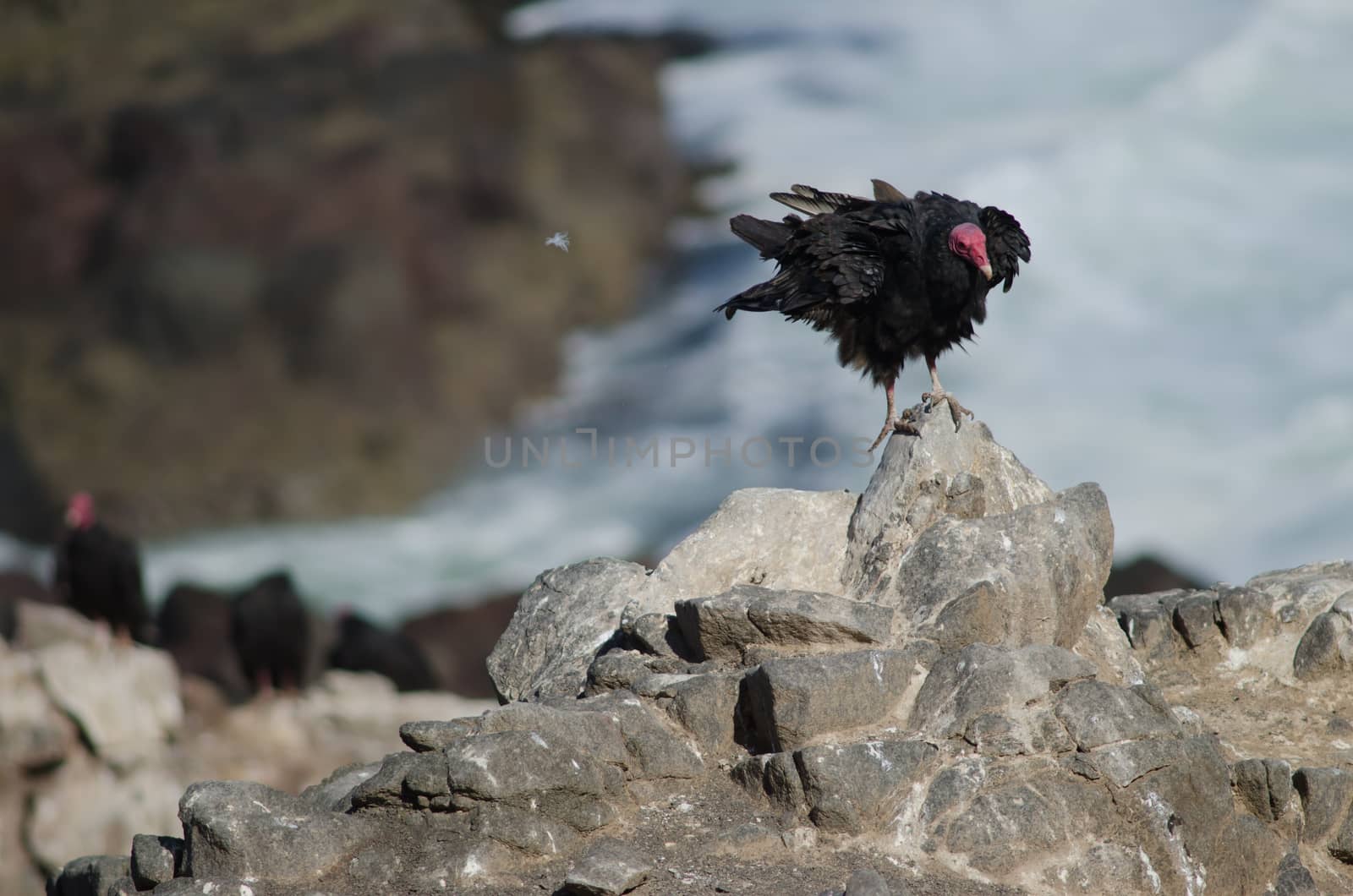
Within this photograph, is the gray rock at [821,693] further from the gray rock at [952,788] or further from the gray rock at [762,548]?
the gray rock at [762,548]

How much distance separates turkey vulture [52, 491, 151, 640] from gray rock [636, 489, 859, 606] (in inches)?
470

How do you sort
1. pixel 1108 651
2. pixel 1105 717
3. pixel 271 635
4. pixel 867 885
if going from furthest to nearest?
pixel 271 635 < pixel 1108 651 < pixel 1105 717 < pixel 867 885

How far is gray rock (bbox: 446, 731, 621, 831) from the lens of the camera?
18.6 feet

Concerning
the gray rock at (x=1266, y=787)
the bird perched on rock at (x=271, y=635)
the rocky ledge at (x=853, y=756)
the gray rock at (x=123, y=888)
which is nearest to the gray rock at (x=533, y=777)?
the rocky ledge at (x=853, y=756)

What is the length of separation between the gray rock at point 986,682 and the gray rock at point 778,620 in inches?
15.4

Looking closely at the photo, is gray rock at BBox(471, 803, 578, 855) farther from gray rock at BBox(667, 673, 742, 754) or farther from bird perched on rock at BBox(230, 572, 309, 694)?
bird perched on rock at BBox(230, 572, 309, 694)

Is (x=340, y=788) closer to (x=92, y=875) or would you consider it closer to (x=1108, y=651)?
(x=92, y=875)

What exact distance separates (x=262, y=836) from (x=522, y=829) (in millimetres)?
988

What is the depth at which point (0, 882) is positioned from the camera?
14516 millimetres

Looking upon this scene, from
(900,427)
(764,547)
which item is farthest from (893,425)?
(764,547)

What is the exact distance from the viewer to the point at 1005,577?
6.66 metres

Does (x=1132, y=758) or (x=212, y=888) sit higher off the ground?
Result: (x=1132, y=758)

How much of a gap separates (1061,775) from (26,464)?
34.2 metres

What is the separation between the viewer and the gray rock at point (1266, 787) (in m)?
6.42
